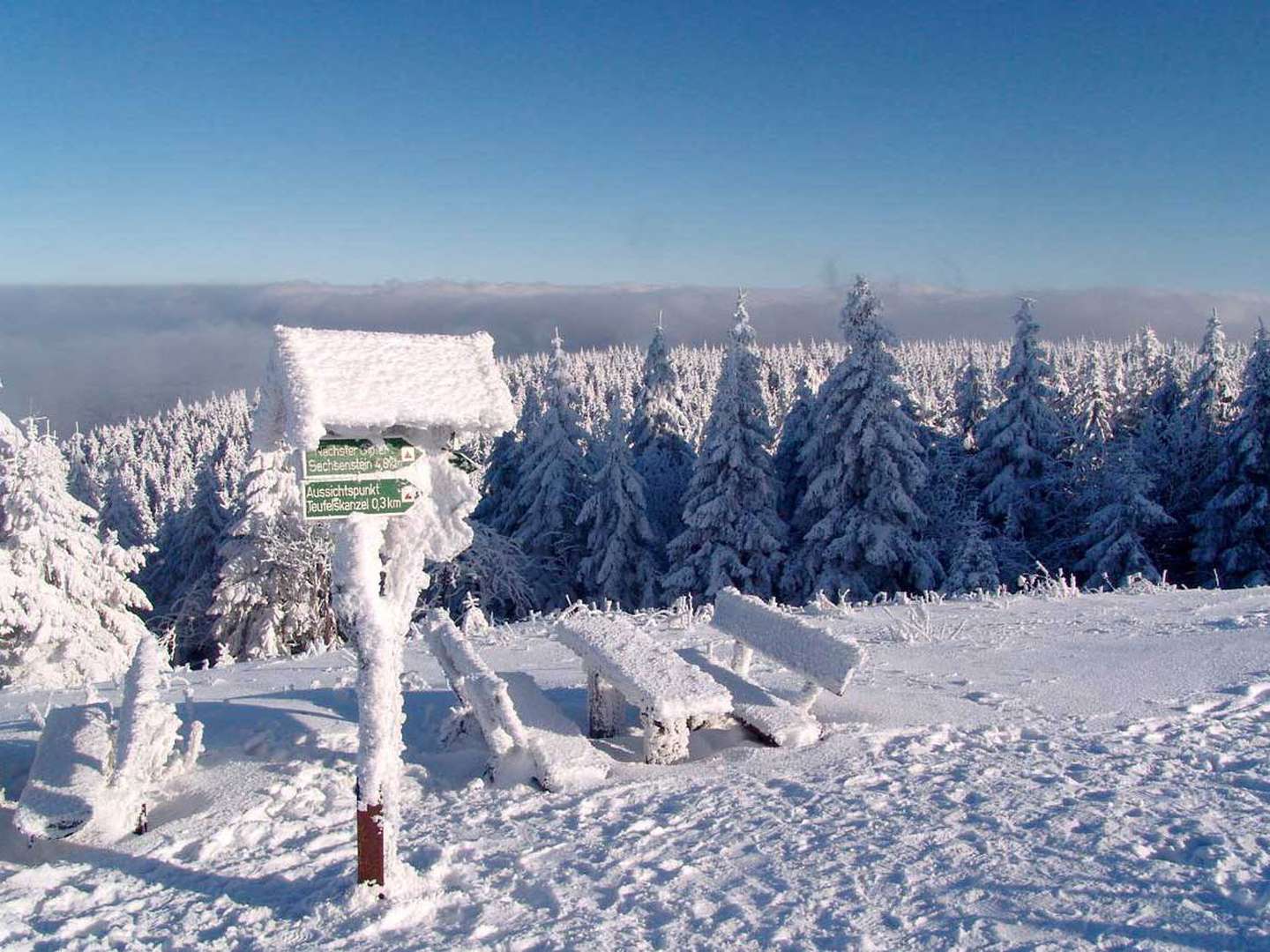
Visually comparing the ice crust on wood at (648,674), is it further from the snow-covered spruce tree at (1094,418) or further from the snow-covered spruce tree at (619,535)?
the snow-covered spruce tree at (1094,418)

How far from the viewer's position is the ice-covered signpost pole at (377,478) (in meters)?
4.48

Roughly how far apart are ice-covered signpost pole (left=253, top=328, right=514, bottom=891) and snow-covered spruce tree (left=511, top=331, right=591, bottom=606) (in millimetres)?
27077

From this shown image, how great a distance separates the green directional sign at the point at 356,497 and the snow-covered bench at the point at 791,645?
3393 millimetres

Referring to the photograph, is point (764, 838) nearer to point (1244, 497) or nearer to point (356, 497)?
point (356, 497)

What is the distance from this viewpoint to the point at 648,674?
20.4ft

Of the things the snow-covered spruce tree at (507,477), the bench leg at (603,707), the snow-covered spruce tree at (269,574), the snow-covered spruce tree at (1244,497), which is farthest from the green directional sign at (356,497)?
the snow-covered spruce tree at (507,477)

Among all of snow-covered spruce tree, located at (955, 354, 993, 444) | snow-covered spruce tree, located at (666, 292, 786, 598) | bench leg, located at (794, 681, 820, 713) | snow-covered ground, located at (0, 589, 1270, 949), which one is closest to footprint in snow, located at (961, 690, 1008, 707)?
snow-covered ground, located at (0, 589, 1270, 949)

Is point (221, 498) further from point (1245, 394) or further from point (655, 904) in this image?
point (1245, 394)

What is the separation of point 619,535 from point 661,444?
295 inches

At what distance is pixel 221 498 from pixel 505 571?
1560 cm

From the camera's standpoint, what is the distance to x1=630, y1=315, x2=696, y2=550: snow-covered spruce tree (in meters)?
35.4

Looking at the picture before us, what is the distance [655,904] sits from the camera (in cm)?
439

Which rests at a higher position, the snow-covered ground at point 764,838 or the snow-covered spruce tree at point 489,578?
the snow-covered ground at point 764,838

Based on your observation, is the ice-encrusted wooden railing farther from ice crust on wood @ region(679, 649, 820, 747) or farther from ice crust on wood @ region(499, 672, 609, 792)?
ice crust on wood @ region(499, 672, 609, 792)
